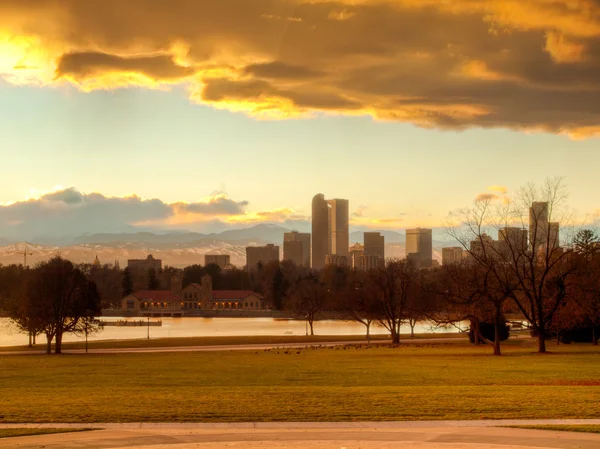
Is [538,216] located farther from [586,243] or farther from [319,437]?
[319,437]

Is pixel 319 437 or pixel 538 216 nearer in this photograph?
pixel 319 437

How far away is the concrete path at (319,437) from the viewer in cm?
1664

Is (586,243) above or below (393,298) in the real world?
above

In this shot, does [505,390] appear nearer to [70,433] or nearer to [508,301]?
[70,433]

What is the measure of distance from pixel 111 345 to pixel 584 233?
196 ft

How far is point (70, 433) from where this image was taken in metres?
18.3

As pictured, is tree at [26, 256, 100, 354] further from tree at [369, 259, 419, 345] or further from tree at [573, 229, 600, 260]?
tree at [573, 229, 600, 260]

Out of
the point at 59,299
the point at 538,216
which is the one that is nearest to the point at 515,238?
the point at 538,216

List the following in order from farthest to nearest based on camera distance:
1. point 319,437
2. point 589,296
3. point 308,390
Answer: point 589,296, point 308,390, point 319,437

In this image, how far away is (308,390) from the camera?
28.3m

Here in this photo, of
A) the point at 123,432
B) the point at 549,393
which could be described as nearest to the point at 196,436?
the point at 123,432

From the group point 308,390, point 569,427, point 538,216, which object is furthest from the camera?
point 538,216

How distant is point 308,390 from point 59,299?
178 ft

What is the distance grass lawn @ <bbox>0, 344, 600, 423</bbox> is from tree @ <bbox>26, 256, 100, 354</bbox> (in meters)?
26.1
